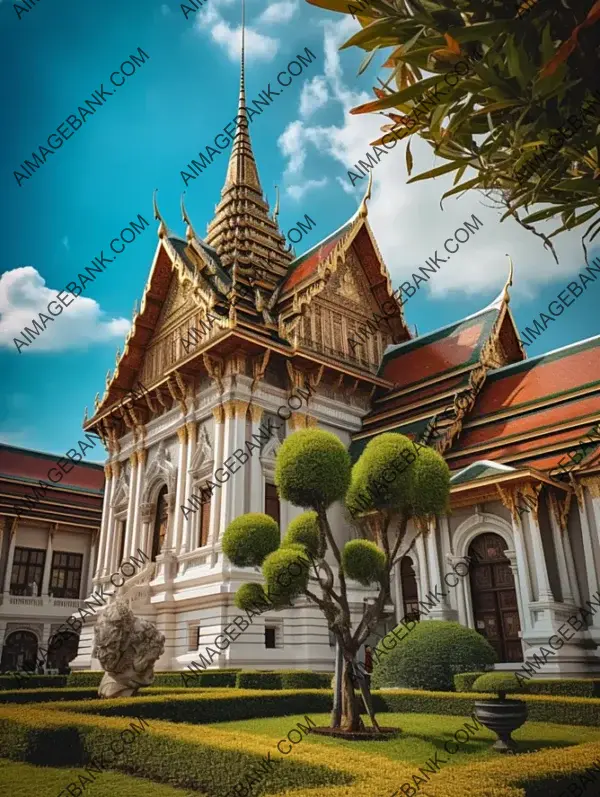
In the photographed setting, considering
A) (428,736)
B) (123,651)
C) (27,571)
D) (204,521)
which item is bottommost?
(428,736)

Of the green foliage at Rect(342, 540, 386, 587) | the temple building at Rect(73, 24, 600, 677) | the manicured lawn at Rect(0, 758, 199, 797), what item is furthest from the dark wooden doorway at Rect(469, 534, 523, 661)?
the manicured lawn at Rect(0, 758, 199, 797)

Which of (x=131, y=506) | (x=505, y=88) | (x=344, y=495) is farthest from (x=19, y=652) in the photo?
(x=505, y=88)

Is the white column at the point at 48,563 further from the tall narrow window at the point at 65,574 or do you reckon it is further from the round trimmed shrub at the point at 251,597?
the round trimmed shrub at the point at 251,597

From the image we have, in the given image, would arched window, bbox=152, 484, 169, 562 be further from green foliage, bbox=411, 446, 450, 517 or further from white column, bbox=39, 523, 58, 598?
green foliage, bbox=411, 446, 450, 517

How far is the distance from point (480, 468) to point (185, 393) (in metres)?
8.95

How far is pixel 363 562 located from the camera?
9852 millimetres

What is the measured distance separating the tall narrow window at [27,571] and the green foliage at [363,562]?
19.3 meters

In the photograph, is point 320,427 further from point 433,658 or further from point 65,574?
point 65,574

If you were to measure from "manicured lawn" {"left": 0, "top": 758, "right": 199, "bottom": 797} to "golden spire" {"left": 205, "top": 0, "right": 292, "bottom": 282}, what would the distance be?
18443 mm

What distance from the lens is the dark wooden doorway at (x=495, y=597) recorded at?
14.6 metres

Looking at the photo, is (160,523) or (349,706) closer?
(349,706)

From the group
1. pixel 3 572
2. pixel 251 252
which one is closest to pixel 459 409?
pixel 251 252

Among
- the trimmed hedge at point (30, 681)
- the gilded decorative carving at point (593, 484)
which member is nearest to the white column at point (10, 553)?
the trimmed hedge at point (30, 681)

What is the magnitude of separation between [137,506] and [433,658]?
12199 millimetres
